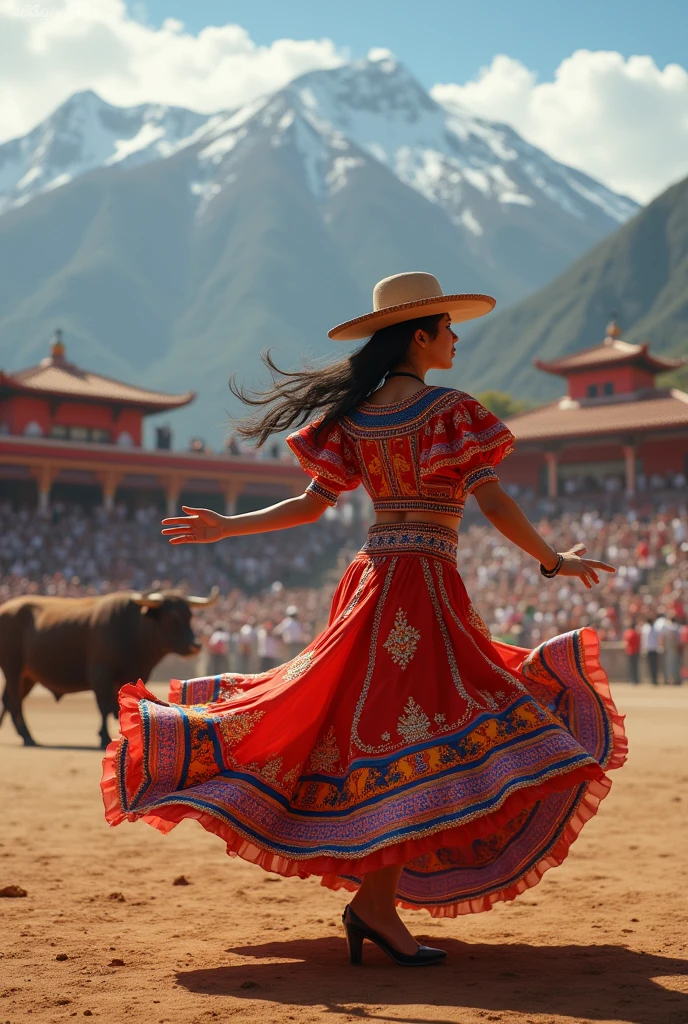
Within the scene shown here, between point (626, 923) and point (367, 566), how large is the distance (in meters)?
1.47

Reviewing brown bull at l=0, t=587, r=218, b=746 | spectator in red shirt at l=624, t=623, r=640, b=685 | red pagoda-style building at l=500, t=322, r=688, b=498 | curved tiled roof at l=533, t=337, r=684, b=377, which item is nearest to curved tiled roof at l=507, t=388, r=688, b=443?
red pagoda-style building at l=500, t=322, r=688, b=498

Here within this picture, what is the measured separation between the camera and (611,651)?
20078 millimetres

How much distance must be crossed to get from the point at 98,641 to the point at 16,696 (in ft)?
3.97

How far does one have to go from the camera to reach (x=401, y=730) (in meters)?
3.34

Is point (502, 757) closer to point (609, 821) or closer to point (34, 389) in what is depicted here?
point (609, 821)

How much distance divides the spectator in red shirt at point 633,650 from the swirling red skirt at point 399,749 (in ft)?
54.1

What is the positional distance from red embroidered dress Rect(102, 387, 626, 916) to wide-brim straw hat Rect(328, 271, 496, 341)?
258mm

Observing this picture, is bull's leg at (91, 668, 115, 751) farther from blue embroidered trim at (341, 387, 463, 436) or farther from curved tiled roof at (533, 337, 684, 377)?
curved tiled roof at (533, 337, 684, 377)

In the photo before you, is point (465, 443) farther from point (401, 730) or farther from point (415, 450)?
point (401, 730)

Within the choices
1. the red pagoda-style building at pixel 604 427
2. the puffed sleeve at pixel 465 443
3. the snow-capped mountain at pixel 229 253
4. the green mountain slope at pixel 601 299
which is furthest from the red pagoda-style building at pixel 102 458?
the snow-capped mountain at pixel 229 253

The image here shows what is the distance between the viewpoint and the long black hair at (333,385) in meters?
3.80

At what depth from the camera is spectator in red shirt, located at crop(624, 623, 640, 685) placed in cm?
1970

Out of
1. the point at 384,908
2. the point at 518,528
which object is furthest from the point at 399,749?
the point at 518,528

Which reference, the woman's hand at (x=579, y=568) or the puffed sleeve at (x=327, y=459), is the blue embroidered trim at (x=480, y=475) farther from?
the puffed sleeve at (x=327, y=459)
